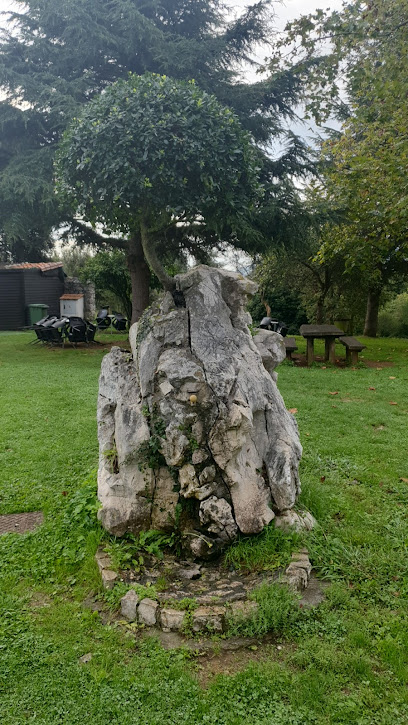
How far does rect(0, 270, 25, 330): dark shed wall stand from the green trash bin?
1.52 feet

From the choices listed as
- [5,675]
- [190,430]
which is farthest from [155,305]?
[5,675]

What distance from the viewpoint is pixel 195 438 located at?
4.10 meters

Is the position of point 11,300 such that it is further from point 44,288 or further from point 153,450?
point 153,450

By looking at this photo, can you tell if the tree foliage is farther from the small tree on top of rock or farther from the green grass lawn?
the green grass lawn

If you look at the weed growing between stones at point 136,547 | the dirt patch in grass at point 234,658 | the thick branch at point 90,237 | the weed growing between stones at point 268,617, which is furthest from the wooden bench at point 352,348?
the dirt patch in grass at point 234,658

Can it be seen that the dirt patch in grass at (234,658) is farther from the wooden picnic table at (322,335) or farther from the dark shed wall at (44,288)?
the dark shed wall at (44,288)

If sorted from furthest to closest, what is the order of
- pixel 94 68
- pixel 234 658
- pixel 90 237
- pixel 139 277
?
1. pixel 90 237
2. pixel 139 277
3. pixel 94 68
4. pixel 234 658

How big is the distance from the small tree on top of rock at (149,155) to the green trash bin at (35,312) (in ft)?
57.2

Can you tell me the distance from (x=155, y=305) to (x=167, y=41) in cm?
1326

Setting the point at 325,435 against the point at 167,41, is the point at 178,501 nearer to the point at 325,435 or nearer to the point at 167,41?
the point at 325,435

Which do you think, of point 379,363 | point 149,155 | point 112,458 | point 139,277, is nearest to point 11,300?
point 139,277

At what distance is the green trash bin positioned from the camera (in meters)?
23.6

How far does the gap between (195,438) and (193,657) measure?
5.33 ft

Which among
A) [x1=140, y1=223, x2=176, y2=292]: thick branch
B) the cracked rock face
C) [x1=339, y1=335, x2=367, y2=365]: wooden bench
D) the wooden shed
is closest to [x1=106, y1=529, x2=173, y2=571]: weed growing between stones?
the cracked rock face
